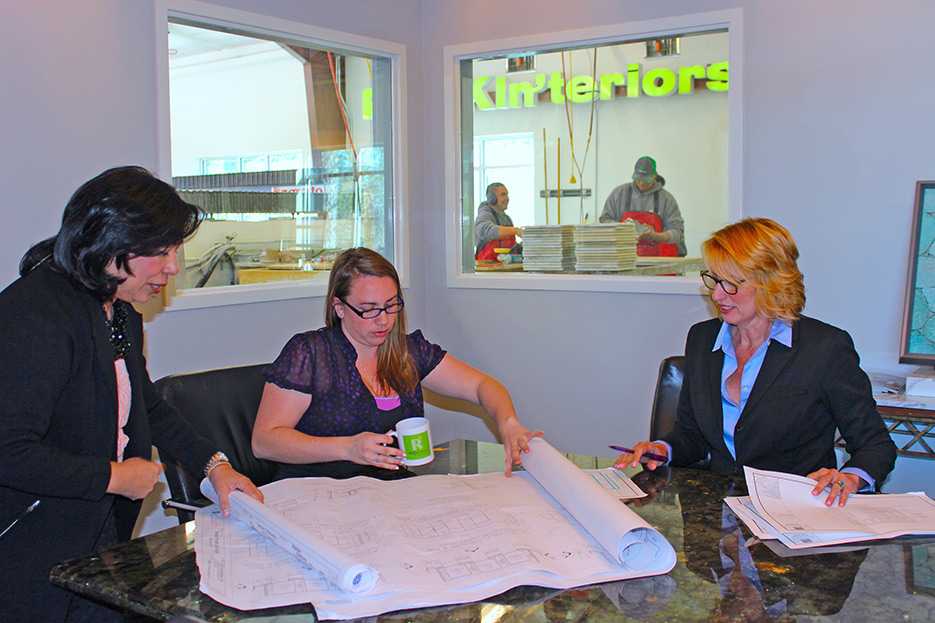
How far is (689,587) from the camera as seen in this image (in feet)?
4.19

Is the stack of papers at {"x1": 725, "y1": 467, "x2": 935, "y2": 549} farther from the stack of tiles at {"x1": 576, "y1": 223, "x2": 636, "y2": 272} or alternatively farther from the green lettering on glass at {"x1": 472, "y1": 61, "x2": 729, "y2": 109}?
the green lettering on glass at {"x1": 472, "y1": 61, "x2": 729, "y2": 109}

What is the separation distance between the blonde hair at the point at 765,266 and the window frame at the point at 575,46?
1.45 metres

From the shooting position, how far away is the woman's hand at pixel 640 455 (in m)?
1.93

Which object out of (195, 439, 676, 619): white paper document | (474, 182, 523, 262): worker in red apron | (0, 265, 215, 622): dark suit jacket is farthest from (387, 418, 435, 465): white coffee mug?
(474, 182, 523, 262): worker in red apron

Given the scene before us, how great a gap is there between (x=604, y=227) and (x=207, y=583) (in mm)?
3068

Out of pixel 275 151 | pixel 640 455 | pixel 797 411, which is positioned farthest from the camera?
pixel 275 151

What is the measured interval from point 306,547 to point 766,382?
1.32 metres

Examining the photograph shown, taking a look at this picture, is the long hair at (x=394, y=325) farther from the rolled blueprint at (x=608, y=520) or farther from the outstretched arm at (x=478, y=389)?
the rolled blueprint at (x=608, y=520)

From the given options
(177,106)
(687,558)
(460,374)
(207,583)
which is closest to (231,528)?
(207,583)

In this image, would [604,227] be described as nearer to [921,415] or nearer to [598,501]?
[921,415]

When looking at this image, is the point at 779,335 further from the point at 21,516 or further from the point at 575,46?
the point at 575,46

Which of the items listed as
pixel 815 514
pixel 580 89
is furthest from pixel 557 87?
pixel 815 514

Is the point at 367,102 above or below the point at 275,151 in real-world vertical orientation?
above

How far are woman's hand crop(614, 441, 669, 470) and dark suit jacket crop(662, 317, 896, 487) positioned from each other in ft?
0.28
